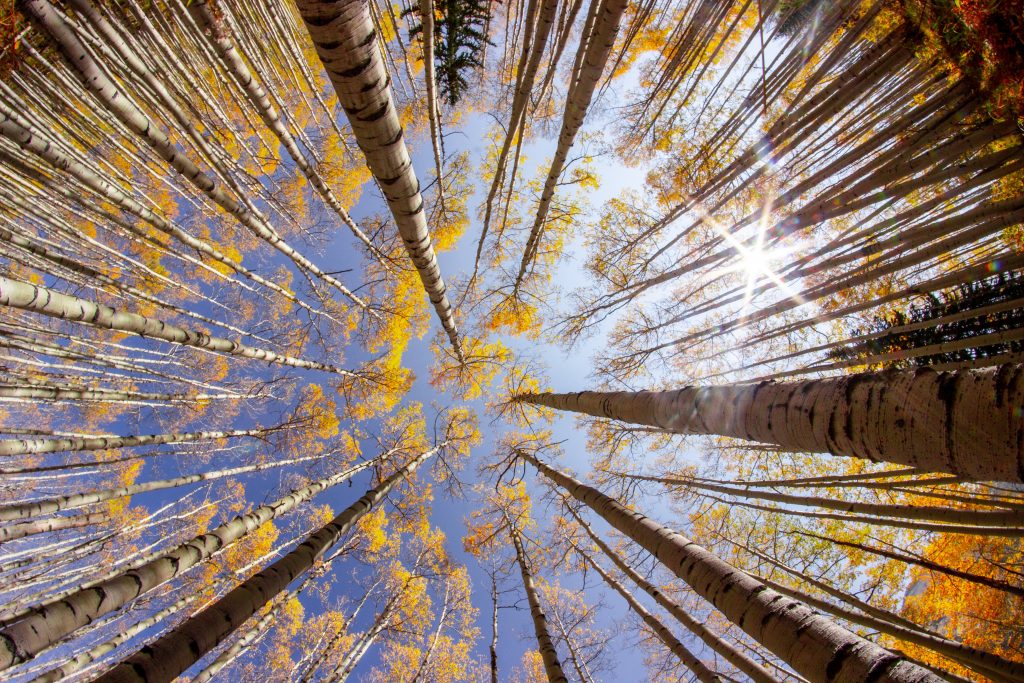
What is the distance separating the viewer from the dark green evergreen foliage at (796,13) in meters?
5.72

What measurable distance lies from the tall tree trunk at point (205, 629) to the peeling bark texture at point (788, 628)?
2.60m

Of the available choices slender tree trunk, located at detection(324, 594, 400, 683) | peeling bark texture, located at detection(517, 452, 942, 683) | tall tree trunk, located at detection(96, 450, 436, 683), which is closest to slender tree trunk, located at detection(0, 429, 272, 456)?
tall tree trunk, located at detection(96, 450, 436, 683)

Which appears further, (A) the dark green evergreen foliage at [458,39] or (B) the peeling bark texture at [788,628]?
(A) the dark green evergreen foliage at [458,39]

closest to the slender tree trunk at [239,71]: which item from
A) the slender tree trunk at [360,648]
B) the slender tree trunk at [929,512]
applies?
the slender tree trunk at [929,512]

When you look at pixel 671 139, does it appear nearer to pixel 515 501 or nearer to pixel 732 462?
pixel 732 462

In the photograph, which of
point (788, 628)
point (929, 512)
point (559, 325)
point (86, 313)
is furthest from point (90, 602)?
point (559, 325)

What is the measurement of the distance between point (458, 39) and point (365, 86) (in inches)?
296

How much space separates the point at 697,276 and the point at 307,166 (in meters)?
6.76

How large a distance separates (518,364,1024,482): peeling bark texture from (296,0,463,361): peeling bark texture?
87.5 inches

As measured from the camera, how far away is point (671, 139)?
7438 mm

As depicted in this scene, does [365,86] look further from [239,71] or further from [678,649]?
[678,649]

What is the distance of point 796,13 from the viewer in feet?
21.4

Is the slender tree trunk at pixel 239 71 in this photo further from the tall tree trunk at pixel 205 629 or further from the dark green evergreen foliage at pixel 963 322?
the dark green evergreen foliage at pixel 963 322

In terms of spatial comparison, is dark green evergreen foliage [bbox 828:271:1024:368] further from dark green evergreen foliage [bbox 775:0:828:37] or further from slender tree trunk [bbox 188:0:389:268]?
slender tree trunk [bbox 188:0:389:268]
